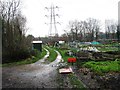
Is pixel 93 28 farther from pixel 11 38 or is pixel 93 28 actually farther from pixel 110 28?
pixel 11 38

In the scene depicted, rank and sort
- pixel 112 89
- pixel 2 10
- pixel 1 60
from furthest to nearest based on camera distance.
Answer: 1. pixel 2 10
2. pixel 1 60
3. pixel 112 89

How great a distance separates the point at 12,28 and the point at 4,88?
66.2 ft

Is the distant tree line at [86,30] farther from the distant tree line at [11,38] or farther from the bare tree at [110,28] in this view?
the distant tree line at [11,38]

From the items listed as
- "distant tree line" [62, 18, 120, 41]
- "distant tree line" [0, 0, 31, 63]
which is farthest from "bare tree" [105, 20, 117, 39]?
"distant tree line" [0, 0, 31, 63]

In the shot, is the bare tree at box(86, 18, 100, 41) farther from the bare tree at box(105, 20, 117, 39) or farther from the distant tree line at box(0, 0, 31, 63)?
the distant tree line at box(0, 0, 31, 63)

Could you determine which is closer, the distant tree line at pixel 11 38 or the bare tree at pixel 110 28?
the distant tree line at pixel 11 38

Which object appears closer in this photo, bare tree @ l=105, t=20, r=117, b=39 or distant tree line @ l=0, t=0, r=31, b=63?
distant tree line @ l=0, t=0, r=31, b=63

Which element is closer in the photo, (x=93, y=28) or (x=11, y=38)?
(x=11, y=38)

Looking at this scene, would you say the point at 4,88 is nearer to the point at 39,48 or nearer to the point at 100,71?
the point at 100,71

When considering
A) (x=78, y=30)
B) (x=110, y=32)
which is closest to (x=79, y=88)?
(x=78, y=30)

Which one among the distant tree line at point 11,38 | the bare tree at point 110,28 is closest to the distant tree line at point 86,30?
the bare tree at point 110,28

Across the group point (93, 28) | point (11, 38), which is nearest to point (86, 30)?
point (93, 28)

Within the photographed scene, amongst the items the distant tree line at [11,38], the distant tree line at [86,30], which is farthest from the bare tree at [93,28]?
the distant tree line at [11,38]

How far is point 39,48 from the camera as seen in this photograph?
3956 centimetres
